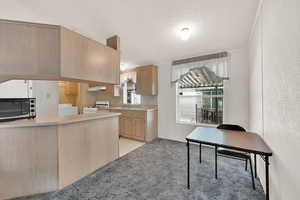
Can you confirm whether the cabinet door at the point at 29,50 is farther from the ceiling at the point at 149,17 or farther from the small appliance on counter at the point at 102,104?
the small appliance on counter at the point at 102,104

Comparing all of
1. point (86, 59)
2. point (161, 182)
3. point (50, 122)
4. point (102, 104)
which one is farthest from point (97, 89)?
point (161, 182)

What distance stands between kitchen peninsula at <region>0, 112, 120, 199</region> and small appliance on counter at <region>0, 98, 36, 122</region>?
247mm

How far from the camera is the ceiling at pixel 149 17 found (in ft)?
5.27

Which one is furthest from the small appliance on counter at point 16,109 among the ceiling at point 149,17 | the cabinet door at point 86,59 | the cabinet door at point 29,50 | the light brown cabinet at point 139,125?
the light brown cabinet at point 139,125

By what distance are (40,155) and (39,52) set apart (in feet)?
4.30

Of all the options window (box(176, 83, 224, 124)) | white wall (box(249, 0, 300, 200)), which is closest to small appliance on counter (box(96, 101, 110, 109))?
window (box(176, 83, 224, 124))

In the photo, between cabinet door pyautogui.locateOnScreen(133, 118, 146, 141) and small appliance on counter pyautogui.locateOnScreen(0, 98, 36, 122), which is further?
cabinet door pyautogui.locateOnScreen(133, 118, 146, 141)

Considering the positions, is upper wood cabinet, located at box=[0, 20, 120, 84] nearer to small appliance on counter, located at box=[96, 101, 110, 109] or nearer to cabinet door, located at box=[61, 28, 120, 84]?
cabinet door, located at box=[61, 28, 120, 84]

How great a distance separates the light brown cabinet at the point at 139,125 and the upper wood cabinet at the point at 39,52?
2263 millimetres

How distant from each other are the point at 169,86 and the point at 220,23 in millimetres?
2146

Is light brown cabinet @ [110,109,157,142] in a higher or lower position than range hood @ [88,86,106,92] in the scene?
lower

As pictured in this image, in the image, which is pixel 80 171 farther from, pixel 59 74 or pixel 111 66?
pixel 111 66

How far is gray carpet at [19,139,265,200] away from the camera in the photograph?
5.18 feet

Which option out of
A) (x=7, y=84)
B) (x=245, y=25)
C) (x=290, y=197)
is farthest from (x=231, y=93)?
(x=7, y=84)
